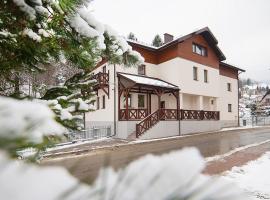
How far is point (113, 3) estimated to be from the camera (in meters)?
1.90

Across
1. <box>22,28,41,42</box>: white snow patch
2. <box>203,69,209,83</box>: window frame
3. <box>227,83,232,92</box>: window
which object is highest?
<box>203,69,209,83</box>: window frame

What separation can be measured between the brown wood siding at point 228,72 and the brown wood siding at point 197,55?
2332 mm

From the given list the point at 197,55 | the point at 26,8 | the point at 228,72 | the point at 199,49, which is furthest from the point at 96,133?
the point at 228,72

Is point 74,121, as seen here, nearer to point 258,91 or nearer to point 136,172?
point 136,172

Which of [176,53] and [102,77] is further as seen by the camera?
[176,53]

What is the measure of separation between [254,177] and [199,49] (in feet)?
62.7

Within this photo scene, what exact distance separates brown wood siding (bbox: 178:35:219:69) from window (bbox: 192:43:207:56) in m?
0.27

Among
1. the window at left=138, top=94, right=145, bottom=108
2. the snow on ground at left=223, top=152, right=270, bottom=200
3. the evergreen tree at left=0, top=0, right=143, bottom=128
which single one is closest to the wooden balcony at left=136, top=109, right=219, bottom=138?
the window at left=138, top=94, right=145, bottom=108

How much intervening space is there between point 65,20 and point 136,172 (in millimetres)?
2068

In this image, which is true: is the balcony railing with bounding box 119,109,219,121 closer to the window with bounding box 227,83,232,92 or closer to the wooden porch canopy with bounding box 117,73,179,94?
the wooden porch canopy with bounding box 117,73,179,94

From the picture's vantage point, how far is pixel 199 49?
2427 cm

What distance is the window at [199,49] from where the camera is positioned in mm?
23609

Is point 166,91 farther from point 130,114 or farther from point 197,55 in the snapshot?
point 197,55

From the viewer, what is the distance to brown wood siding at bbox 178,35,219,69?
22062mm
